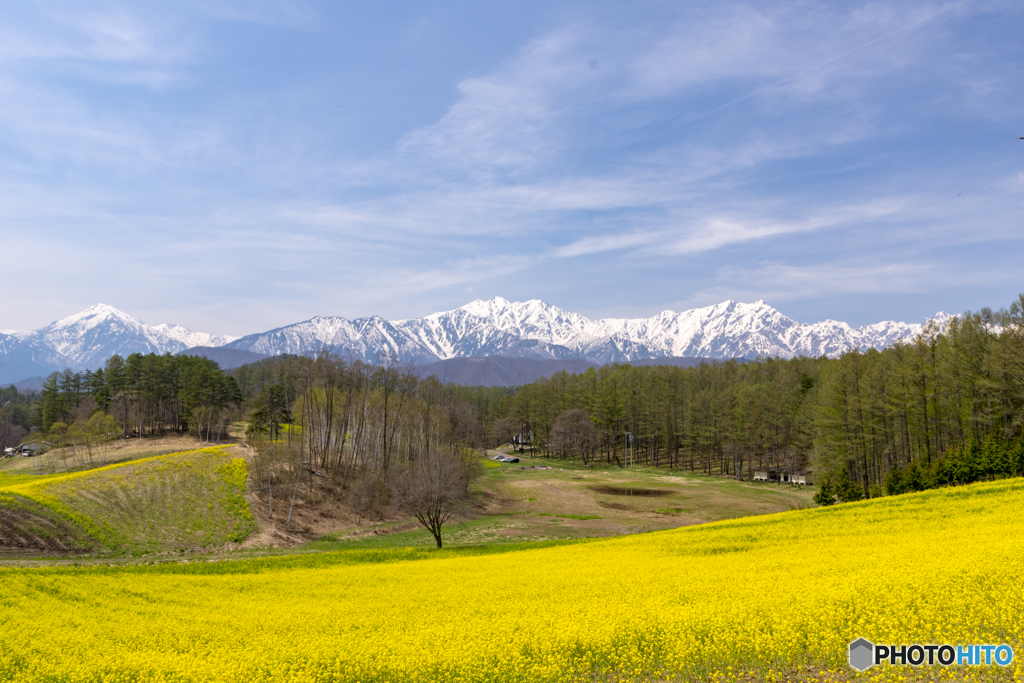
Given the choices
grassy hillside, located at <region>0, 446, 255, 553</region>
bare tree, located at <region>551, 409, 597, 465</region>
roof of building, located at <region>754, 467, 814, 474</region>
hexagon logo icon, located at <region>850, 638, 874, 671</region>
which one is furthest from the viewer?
bare tree, located at <region>551, 409, 597, 465</region>

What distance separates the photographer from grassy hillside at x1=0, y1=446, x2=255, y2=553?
43094 millimetres

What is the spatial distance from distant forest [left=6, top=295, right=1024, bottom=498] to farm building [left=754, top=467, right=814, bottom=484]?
354cm

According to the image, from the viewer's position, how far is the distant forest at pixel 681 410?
6122cm

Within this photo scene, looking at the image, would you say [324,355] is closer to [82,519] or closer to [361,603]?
[82,519]

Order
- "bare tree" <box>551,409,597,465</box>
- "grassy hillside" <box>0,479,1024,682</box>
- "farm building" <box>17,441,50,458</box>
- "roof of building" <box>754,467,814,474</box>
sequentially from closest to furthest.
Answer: "grassy hillside" <box>0,479,1024,682</box>
"roof of building" <box>754,467,814,474</box>
"farm building" <box>17,441,50,458</box>
"bare tree" <box>551,409,597,465</box>

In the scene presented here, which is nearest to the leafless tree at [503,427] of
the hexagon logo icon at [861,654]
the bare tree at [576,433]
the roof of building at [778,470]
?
the bare tree at [576,433]

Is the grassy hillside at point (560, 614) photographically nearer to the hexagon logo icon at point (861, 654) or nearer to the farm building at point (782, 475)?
the hexagon logo icon at point (861, 654)

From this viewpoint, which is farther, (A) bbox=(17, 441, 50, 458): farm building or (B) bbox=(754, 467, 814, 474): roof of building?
(A) bbox=(17, 441, 50, 458): farm building

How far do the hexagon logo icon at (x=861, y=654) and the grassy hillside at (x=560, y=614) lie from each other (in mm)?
290

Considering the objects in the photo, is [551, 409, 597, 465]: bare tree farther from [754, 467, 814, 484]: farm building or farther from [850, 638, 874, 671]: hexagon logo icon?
[850, 638, 874, 671]: hexagon logo icon

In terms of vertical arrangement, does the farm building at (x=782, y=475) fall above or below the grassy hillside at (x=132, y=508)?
below

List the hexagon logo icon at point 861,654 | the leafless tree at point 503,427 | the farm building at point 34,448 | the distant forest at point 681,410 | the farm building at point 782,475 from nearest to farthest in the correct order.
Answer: the hexagon logo icon at point 861,654, the distant forest at point 681,410, the farm building at point 782,475, the farm building at point 34,448, the leafless tree at point 503,427

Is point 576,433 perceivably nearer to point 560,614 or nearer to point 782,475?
point 782,475

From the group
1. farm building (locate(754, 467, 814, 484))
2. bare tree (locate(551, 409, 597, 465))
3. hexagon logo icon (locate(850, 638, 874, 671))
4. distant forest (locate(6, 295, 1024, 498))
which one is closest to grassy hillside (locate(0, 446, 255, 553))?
distant forest (locate(6, 295, 1024, 498))
